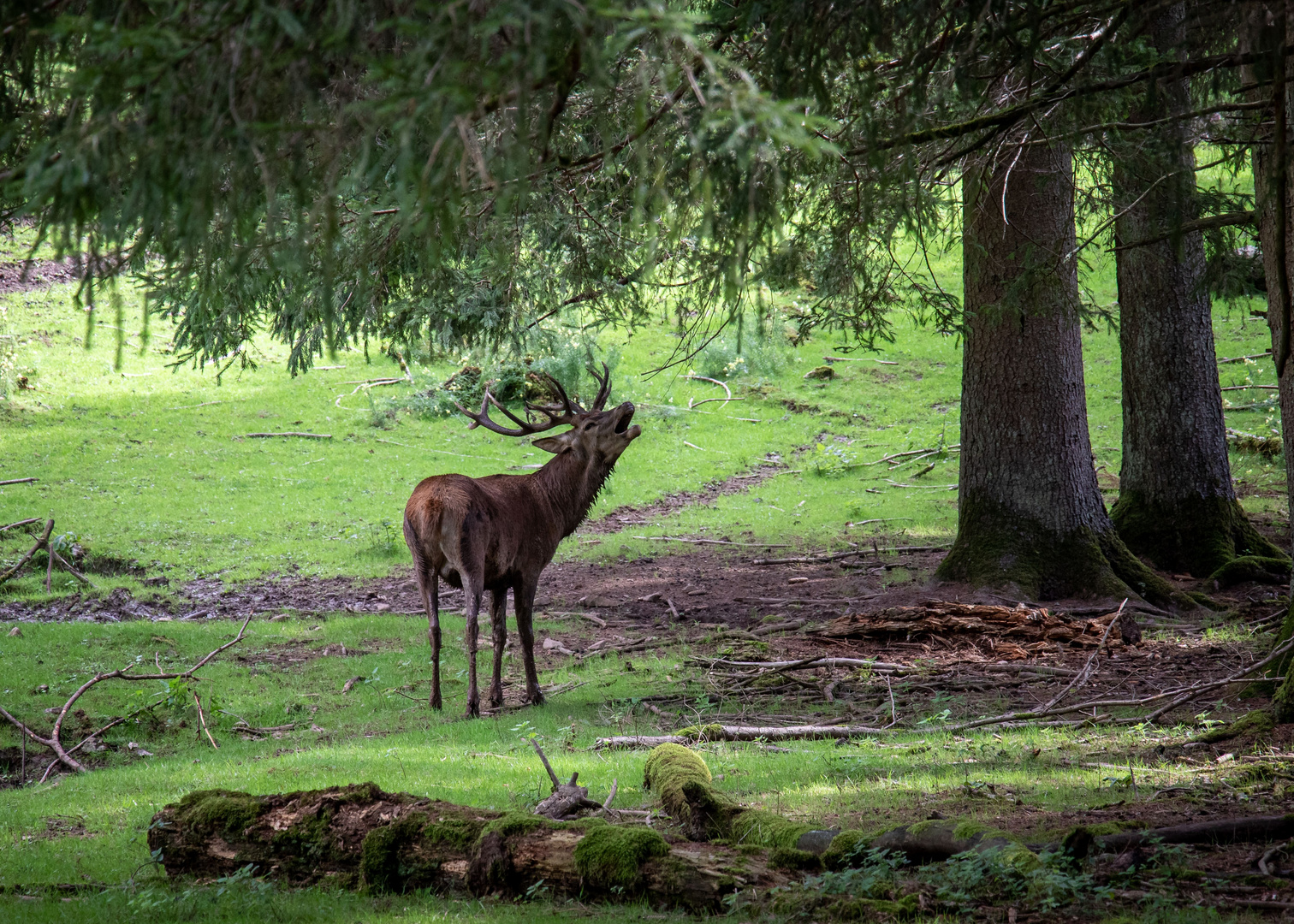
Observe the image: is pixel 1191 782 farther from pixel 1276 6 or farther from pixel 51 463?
pixel 51 463

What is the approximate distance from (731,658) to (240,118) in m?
7.53

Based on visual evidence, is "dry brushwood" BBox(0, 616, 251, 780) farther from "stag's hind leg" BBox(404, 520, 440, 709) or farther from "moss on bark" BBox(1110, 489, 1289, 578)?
"moss on bark" BBox(1110, 489, 1289, 578)

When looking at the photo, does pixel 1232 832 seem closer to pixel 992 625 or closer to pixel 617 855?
pixel 617 855

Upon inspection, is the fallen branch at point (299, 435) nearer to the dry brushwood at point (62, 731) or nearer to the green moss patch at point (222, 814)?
the dry brushwood at point (62, 731)

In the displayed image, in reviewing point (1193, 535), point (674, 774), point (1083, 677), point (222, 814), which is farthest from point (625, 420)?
point (1193, 535)

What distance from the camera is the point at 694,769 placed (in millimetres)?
5520

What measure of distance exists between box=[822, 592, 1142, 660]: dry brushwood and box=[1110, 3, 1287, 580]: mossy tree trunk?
2610 mm

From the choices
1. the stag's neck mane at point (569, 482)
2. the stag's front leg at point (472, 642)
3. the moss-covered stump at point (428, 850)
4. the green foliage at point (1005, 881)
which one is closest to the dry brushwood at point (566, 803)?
the moss-covered stump at point (428, 850)

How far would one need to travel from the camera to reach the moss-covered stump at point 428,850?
414 centimetres

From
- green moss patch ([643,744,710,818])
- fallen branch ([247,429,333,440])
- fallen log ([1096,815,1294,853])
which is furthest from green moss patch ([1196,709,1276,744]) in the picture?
fallen branch ([247,429,333,440])

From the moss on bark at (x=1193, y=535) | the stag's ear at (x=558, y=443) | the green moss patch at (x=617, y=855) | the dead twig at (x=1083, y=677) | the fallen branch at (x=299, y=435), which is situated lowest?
the dead twig at (x=1083, y=677)

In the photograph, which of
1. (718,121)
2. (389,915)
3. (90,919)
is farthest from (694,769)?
(718,121)

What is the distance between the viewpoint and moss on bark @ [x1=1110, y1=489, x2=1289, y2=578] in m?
11.7

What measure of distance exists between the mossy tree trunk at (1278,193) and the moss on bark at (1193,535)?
4.90 metres
